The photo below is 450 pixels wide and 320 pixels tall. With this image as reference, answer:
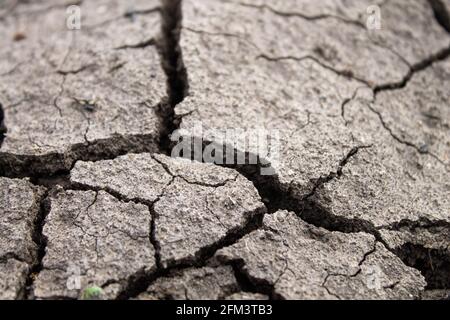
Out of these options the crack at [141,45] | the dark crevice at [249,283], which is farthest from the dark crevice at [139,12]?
the dark crevice at [249,283]

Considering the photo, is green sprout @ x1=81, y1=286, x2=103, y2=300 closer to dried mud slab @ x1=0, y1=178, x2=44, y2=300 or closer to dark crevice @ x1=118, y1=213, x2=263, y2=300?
dark crevice @ x1=118, y1=213, x2=263, y2=300

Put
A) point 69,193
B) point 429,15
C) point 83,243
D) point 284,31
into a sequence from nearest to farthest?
point 83,243 < point 69,193 < point 284,31 < point 429,15

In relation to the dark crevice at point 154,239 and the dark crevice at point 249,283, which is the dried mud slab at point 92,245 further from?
the dark crevice at point 249,283

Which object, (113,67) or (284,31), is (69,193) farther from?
(284,31)

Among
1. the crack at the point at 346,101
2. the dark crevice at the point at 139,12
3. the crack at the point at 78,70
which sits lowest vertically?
the crack at the point at 346,101

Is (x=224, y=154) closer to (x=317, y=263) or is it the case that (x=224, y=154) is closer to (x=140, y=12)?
(x=317, y=263)
